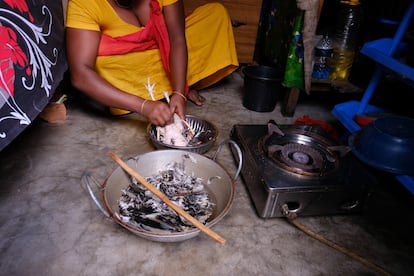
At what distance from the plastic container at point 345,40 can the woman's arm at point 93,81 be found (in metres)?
1.19

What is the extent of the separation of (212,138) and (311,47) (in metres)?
0.79

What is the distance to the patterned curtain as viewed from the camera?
86 centimetres

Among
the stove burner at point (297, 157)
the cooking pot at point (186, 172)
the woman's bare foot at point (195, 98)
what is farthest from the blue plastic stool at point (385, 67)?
the woman's bare foot at point (195, 98)

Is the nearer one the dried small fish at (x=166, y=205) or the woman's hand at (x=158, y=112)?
the dried small fish at (x=166, y=205)

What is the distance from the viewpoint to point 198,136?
1.53 meters

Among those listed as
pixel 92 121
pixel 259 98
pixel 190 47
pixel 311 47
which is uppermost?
pixel 311 47

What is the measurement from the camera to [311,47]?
63.8 inches

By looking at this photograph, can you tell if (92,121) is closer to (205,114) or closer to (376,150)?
(205,114)

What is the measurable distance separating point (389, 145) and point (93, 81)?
1366 mm

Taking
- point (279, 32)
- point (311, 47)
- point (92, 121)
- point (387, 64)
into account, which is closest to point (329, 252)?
point (387, 64)

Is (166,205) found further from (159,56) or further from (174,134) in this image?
(159,56)

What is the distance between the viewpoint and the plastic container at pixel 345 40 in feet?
6.08

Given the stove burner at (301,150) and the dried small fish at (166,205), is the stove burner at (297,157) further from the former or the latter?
the dried small fish at (166,205)

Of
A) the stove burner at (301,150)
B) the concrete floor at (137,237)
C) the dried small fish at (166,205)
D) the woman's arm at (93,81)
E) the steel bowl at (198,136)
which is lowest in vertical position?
the concrete floor at (137,237)
